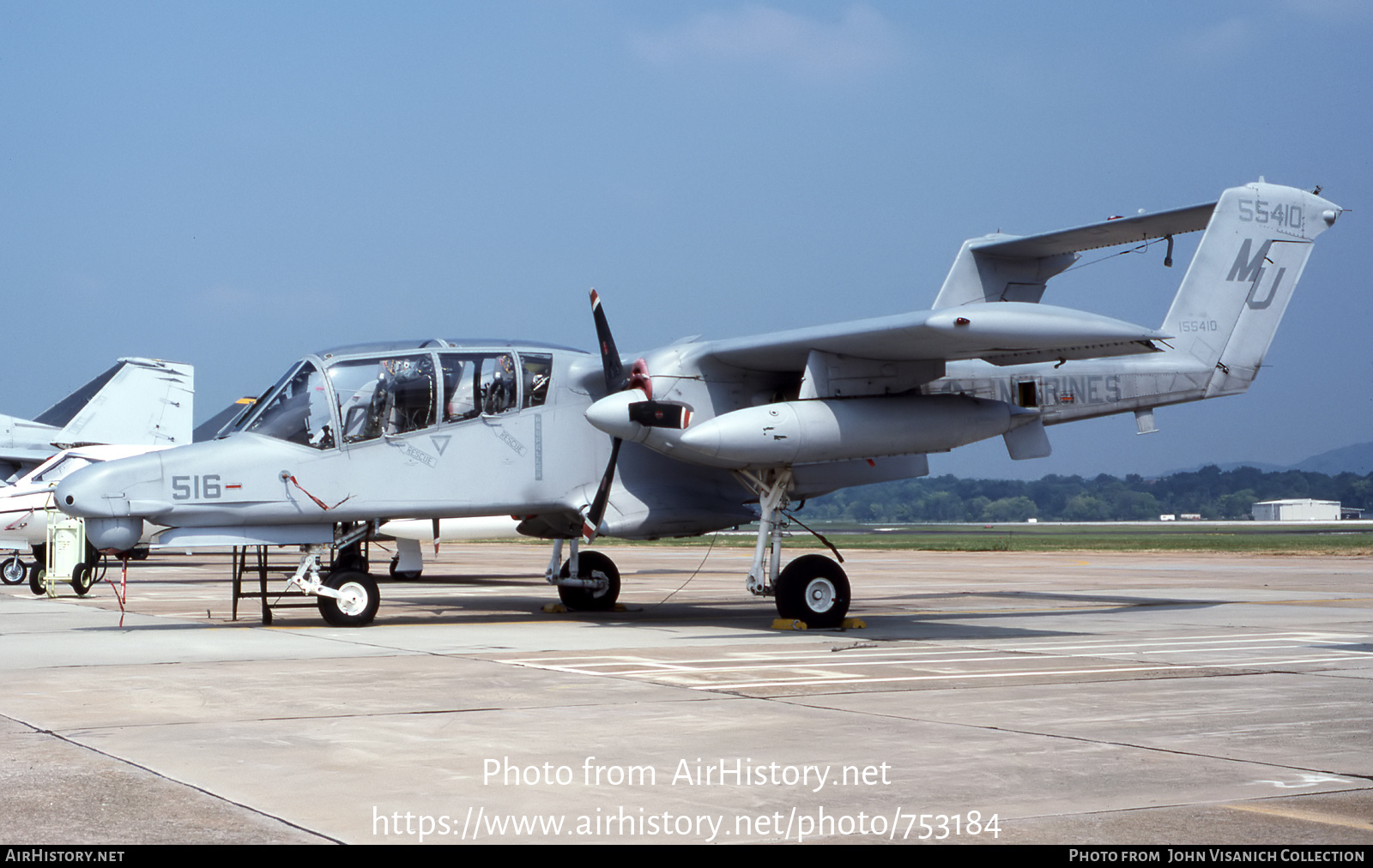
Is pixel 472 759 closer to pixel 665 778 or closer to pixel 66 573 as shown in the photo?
pixel 665 778

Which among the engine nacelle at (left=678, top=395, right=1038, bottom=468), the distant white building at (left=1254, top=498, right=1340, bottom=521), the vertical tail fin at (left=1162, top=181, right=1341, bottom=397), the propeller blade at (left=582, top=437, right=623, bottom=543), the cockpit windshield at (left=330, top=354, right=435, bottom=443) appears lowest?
the distant white building at (left=1254, top=498, right=1340, bottom=521)

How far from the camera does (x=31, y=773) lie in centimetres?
628

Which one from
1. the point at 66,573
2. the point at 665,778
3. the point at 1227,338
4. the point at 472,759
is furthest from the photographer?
the point at 66,573

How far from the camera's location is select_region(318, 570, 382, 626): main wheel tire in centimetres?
1490

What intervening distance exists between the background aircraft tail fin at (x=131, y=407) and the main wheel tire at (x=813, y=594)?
2869 cm

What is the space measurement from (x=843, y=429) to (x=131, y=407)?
3078cm

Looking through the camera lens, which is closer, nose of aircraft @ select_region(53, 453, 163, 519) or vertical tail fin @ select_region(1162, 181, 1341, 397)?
nose of aircraft @ select_region(53, 453, 163, 519)

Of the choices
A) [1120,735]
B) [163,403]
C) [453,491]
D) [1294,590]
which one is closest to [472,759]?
[1120,735]

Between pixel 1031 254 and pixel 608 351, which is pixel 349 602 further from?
pixel 1031 254

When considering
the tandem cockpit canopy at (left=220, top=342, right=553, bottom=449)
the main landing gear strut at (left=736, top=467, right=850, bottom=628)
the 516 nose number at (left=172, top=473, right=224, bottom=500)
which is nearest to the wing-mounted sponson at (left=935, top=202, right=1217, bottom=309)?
the main landing gear strut at (left=736, top=467, right=850, bottom=628)

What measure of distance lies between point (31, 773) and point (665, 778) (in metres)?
3.09

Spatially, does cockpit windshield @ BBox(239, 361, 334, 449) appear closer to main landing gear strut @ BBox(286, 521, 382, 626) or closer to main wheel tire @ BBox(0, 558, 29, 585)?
main landing gear strut @ BBox(286, 521, 382, 626)

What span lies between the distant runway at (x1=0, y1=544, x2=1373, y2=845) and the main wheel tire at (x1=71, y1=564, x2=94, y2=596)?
230 inches

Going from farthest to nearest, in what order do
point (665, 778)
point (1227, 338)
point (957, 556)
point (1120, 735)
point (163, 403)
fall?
point (957, 556), point (163, 403), point (1227, 338), point (1120, 735), point (665, 778)
